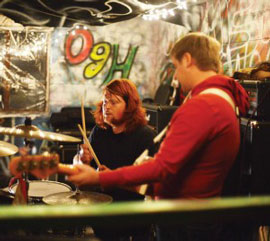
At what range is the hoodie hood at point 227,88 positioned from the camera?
1836 millimetres

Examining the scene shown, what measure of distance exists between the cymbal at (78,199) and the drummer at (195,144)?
702mm

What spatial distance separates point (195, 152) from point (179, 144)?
0.28 ft

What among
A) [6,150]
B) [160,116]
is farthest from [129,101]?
[160,116]

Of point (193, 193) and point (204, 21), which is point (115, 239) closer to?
point (193, 193)

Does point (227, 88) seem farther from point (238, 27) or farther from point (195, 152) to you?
point (238, 27)

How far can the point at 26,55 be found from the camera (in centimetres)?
783

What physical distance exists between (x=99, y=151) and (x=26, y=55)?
535 cm

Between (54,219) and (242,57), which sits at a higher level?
(242,57)

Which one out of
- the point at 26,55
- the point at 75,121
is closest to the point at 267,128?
the point at 75,121

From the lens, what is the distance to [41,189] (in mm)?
3445

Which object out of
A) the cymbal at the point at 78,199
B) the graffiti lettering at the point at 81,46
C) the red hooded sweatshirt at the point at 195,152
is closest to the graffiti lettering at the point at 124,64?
the graffiti lettering at the point at 81,46

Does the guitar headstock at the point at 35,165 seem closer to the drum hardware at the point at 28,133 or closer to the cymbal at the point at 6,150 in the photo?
the drum hardware at the point at 28,133

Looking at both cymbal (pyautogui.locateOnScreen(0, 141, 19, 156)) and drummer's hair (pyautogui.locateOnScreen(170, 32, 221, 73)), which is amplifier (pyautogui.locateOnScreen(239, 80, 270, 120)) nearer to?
drummer's hair (pyautogui.locateOnScreen(170, 32, 221, 73))

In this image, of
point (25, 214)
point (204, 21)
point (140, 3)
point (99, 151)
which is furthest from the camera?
point (204, 21)
